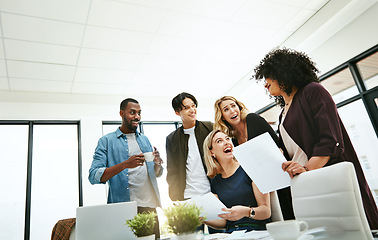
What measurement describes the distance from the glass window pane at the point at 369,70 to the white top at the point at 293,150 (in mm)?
2518

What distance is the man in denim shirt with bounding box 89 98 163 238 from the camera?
1966mm

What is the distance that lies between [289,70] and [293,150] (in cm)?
47

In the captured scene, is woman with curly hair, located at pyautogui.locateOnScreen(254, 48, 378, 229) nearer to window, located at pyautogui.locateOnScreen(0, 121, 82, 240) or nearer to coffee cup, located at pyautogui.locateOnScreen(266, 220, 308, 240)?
coffee cup, located at pyautogui.locateOnScreen(266, 220, 308, 240)

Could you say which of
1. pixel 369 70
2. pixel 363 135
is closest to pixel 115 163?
pixel 369 70

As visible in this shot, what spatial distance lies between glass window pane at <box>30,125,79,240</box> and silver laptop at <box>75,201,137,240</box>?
317cm

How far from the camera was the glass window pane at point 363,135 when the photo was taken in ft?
11.7

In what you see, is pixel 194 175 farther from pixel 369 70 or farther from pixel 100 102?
pixel 100 102

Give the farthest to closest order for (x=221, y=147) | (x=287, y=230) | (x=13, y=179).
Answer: (x=13, y=179), (x=221, y=147), (x=287, y=230)

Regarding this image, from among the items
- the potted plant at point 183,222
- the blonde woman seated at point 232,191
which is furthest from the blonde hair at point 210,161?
the potted plant at point 183,222

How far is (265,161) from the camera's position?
4.24ft

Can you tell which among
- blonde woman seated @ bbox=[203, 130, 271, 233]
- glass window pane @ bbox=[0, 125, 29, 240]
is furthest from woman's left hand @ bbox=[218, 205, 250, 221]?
glass window pane @ bbox=[0, 125, 29, 240]

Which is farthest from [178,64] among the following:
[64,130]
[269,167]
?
[269,167]

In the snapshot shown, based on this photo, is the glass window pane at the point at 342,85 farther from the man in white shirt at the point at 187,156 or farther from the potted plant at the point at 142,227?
the potted plant at the point at 142,227

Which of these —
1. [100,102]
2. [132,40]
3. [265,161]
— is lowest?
[265,161]
